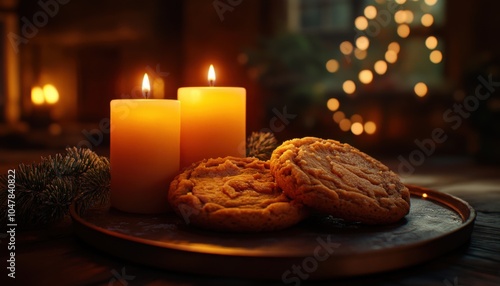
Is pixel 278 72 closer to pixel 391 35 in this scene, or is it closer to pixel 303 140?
pixel 391 35

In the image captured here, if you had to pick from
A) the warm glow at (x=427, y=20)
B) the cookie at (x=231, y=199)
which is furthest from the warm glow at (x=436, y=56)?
the cookie at (x=231, y=199)

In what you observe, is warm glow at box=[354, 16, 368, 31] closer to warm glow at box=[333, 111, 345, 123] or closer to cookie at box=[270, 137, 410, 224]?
warm glow at box=[333, 111, 345, 123]

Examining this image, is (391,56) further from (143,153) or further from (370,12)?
(143,153)

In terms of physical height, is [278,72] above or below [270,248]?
above

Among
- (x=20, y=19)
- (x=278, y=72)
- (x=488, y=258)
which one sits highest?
(x=20, y=19)

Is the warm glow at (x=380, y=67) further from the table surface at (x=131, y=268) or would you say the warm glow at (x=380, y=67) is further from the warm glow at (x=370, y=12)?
the table surface at (x=131, y=268)

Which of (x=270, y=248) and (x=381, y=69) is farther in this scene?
(x=381, y=69)

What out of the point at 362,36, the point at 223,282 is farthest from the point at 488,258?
the point at 362,36
